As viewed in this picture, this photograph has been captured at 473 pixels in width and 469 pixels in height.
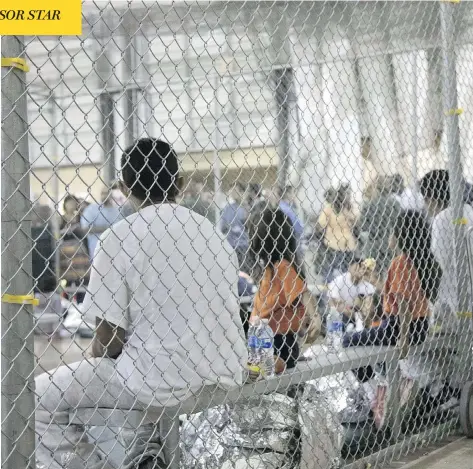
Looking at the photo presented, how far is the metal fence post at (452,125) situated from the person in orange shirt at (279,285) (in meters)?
1.00

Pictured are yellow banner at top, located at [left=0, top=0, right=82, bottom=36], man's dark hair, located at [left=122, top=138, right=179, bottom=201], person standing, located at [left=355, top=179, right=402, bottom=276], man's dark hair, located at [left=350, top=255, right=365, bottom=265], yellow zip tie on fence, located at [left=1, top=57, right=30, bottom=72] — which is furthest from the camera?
man's dark hair, located at [left=350, top=255, right=365, bottom=265]

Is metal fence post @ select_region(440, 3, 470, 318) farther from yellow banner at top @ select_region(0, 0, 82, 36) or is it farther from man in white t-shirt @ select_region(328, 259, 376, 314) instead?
yellow banner at top @ select_region(0, 0, 82, 36)

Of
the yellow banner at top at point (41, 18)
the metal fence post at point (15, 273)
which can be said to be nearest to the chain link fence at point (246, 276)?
the metal fence post at point (15, 273)

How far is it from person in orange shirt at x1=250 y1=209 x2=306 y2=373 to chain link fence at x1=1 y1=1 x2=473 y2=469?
0.06 feet

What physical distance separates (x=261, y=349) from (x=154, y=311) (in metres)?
0.96

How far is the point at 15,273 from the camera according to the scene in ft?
9.64

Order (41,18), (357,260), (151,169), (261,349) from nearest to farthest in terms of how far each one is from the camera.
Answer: (41,18), (151,169), (261,349), (357,260)

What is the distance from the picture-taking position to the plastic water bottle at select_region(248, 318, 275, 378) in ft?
14.4

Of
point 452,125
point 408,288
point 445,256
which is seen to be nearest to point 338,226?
point 445,256

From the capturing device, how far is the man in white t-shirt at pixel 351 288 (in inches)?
259

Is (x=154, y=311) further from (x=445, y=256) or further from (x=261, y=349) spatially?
(x=445, y=256)

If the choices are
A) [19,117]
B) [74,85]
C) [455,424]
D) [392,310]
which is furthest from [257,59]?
[74,85]

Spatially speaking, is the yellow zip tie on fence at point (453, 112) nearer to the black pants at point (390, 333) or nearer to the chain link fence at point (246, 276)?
the chain link fence at point (246, 276)

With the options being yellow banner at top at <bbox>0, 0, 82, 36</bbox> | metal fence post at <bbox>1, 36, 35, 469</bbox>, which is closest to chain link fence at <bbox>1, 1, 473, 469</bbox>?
metal fence post at <bbox>1, 36, 35, 469</bbox>
